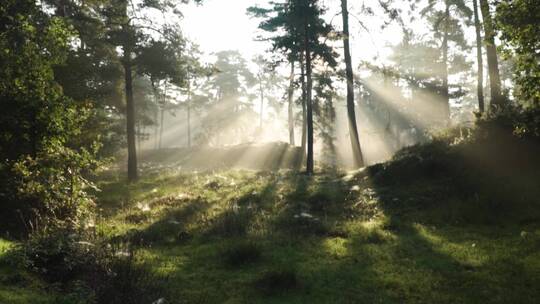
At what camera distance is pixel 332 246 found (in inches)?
365

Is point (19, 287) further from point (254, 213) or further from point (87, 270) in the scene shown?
point (254, 213)

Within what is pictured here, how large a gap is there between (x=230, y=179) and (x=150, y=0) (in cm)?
1072

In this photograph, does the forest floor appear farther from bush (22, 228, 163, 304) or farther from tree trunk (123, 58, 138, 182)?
tree trunk (123, 58, 138, 182)

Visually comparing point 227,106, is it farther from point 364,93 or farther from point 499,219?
point 499,219

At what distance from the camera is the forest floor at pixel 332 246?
648 cm

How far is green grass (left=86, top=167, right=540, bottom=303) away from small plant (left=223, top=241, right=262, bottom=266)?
39 millimetres

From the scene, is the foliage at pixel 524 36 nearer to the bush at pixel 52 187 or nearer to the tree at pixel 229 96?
the bush at pixel 52 187

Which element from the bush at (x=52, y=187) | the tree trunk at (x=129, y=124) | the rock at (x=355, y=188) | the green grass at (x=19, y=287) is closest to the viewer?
the green grass at (x=19, y=287)

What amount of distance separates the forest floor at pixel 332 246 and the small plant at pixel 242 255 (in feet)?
0.07

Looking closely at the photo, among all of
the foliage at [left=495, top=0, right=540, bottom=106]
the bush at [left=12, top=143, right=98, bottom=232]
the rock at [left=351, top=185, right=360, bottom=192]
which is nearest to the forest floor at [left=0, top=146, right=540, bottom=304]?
the rock at [left=351, top=185, right=360, bottom=192]

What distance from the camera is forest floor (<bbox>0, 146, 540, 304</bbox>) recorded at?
648 cm

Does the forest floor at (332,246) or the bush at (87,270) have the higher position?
the bush at (87,270)

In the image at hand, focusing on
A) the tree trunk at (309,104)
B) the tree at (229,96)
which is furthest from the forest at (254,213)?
the tree at (229,96)

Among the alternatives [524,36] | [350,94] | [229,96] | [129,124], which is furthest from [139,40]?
[229,96]
